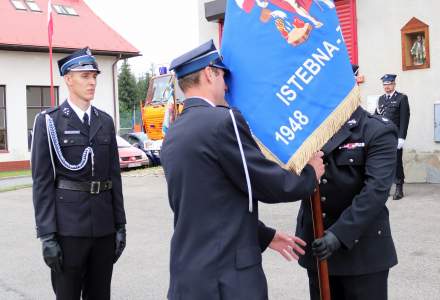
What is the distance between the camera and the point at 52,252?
11.8 feet

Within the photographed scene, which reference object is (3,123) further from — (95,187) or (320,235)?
(320,235)

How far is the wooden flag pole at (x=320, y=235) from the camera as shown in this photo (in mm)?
2873

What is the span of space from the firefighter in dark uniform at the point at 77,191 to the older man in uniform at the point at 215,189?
142 cm

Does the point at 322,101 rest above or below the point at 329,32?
below

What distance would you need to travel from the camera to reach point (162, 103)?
20000 millimetres

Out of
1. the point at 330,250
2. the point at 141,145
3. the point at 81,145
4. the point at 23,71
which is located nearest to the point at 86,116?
the point at 81,145

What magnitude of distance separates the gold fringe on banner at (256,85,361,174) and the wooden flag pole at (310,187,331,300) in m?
0.29

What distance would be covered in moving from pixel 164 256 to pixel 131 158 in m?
12.5

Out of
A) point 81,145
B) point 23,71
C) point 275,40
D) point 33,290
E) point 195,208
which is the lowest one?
point 33,290

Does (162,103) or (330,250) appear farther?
(162,103)

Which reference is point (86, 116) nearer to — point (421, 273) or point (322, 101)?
point (322, 101)

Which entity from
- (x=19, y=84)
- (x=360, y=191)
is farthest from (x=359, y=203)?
(x=19, y=84)

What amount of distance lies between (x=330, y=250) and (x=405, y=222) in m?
5.37

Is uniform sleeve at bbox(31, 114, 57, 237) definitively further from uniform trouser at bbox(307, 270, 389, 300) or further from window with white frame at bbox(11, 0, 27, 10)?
window with white frame at bbox(11, 0, 27, 10)
